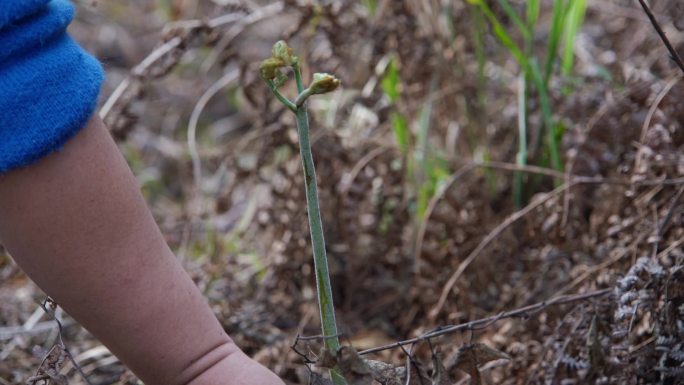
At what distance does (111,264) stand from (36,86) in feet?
0.73

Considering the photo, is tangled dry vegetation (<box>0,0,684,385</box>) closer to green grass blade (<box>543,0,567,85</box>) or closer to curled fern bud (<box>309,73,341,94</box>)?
green grass blade (<box>543,0,567,85</box>)

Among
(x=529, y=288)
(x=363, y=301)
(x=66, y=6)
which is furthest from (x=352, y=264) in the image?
(x=66, y=6)

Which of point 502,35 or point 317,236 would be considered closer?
point 317,236

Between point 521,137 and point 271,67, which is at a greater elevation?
point 271,67

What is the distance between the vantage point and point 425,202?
2078mm

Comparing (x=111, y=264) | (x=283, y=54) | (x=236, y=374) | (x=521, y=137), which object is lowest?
(x=521, y=137)

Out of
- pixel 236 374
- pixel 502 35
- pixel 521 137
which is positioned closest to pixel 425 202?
pixel 521 137

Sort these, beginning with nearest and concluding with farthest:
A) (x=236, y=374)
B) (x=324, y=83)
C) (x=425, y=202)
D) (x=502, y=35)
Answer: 1. (x=324, y=83)
2. (x=236, y=374)
3. (x=502, y=35)
4. (x=425, y=202)

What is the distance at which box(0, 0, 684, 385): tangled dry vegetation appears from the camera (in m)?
1.59

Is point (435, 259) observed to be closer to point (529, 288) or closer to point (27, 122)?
point (529, 288)

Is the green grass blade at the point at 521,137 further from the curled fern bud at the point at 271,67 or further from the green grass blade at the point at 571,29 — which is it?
the curled fern bud at the point at 271,67

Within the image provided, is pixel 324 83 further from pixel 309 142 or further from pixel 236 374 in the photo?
pixel 236 374

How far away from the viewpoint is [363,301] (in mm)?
2086

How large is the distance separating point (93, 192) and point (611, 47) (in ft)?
6.32
